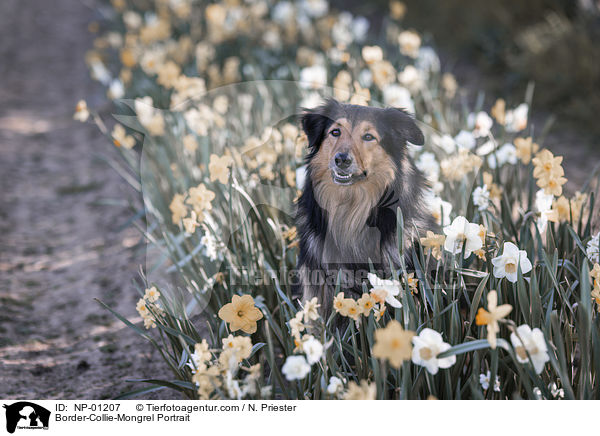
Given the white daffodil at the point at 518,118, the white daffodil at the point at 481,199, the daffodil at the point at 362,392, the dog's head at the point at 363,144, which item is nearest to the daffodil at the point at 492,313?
the daffodil at the point at 362,392

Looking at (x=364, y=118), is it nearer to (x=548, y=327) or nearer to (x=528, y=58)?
(x=548, y=327)

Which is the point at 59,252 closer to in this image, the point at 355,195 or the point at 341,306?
the point at 355,195

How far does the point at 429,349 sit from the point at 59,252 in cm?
277

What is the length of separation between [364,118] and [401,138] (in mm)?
150

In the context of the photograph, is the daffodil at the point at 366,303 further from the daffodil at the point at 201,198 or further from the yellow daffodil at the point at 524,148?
the yellow daffodil at the point at 524,148

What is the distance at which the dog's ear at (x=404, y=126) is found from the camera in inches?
68.7

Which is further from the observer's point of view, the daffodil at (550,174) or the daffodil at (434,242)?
the daffodil at (550,174)

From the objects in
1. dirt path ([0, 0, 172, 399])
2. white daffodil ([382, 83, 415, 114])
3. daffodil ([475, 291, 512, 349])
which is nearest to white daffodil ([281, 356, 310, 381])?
daffodil ([475, 291, 512, 349])

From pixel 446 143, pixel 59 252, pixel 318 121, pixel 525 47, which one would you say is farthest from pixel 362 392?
pixel 525 47

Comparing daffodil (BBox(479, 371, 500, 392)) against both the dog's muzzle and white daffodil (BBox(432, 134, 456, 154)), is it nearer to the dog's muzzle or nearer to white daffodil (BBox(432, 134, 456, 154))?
the dog's muzzle

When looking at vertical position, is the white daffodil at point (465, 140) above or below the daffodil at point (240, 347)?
above
